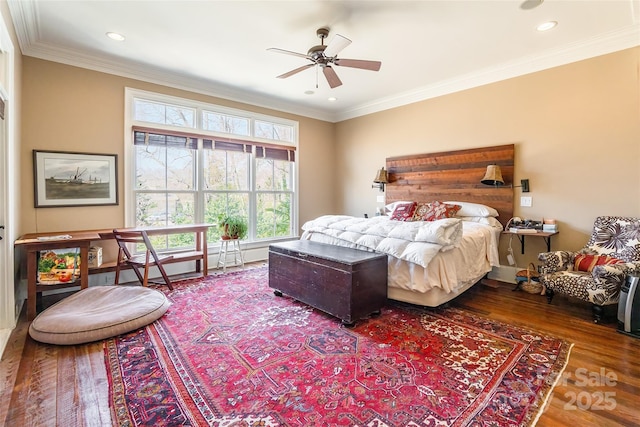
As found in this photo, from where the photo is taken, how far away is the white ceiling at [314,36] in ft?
8.90

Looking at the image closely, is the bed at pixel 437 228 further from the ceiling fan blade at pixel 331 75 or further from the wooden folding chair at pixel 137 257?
the wooden folding chair at pixel 137 257

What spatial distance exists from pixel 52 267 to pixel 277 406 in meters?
2.84

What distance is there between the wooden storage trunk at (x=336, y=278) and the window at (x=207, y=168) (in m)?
2.04

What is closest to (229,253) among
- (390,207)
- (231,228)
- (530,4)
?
(231,228)

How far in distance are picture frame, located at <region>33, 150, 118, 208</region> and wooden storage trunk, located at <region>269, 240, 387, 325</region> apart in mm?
2434

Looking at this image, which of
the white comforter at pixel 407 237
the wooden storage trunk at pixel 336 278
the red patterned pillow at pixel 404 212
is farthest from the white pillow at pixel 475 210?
the wooden storage trunk at pixel 336 278

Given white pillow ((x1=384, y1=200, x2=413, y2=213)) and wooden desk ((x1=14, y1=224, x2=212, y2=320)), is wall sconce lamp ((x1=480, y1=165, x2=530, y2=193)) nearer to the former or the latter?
white pillow ((x1=384, y1=200, x2=413, y2=213))

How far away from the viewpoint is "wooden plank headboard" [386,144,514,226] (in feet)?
13.2

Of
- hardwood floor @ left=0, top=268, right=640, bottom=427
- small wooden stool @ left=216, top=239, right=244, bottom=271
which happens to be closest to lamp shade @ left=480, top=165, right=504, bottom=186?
hardwood floor @ left=0, top=268, right=640, bottom=427

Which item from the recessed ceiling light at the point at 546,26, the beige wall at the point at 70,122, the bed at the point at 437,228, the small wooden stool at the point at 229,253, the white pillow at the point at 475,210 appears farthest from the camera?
the small wooden stool at the point at 229,253

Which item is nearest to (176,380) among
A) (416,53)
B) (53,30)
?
(53,30)

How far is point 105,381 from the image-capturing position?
73.9 inches

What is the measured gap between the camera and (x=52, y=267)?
3.01m

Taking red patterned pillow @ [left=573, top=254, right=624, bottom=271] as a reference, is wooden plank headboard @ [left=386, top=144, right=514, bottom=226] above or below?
above
